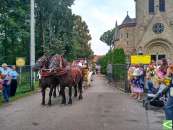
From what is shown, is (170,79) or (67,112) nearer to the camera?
(170,79)

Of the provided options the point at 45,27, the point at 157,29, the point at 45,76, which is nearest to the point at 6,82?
the point at 45,76

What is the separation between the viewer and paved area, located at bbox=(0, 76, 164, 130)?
13148mm

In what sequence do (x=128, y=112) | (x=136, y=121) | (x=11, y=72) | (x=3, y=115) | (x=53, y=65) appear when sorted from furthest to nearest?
(x=11, y=72)
(x=53, y=65)
(x=128, y=112)
(x=3, y=115)
(x=136, y=121)

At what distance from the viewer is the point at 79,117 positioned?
15.1 meters

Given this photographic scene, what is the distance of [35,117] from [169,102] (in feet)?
18.2

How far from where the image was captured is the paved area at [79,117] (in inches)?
518

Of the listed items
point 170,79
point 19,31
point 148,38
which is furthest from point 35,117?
point 148,38

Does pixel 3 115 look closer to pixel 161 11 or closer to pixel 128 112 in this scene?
pixel 128 112

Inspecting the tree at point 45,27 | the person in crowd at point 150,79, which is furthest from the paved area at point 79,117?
the tree at point 45,27

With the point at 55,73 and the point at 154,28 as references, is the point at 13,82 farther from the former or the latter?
the point at 154,28

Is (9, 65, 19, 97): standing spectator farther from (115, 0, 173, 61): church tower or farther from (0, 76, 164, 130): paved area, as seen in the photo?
(115, 0, 173, 61): church tower

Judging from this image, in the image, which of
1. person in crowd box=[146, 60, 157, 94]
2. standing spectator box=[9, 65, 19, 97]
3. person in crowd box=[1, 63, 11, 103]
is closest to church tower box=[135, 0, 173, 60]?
person in crowd box=[146, 60, 157, 94]

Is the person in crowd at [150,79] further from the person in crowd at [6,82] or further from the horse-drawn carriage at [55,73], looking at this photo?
the person in crowd at [6,82]

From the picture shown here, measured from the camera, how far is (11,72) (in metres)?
22.6
